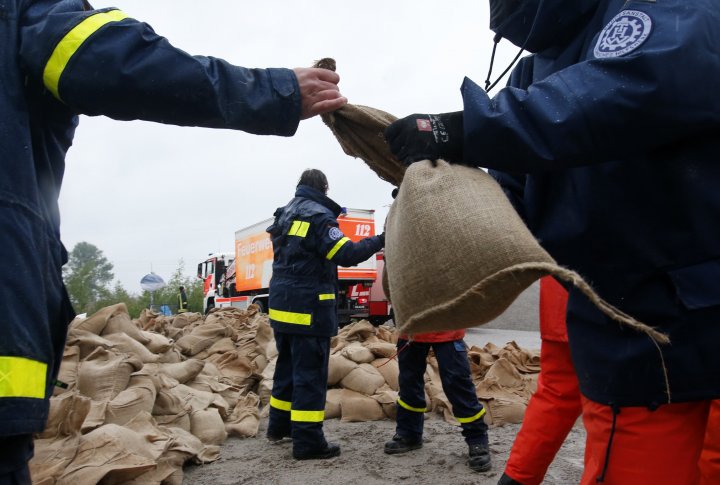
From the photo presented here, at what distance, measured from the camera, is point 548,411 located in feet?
8.23

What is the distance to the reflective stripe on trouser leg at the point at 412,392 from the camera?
398 cm

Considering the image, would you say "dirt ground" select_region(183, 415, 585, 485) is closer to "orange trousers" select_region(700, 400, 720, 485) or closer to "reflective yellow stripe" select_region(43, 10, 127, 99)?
"orange trousers" select_region(700, 400, 720, 485)

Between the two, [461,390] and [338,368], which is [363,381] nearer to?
[338,368]

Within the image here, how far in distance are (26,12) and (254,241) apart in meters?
16.3

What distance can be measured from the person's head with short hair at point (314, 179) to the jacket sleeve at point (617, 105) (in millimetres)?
3213

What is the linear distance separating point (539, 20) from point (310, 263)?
9.78ft

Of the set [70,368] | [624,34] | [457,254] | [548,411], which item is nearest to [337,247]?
[548,411]

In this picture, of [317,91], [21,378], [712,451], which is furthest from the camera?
[317,91]

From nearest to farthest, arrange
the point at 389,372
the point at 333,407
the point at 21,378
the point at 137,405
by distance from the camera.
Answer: the point at 21,378, the point at 137,405, the point at 333,407, the point at 389,372

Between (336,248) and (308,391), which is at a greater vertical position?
(336,248)

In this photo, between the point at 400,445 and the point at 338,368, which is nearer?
the point at 400,445

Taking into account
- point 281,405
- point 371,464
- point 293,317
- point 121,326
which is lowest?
point 371,464

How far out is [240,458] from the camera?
3.93 m

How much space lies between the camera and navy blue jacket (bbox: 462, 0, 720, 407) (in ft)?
3.66
